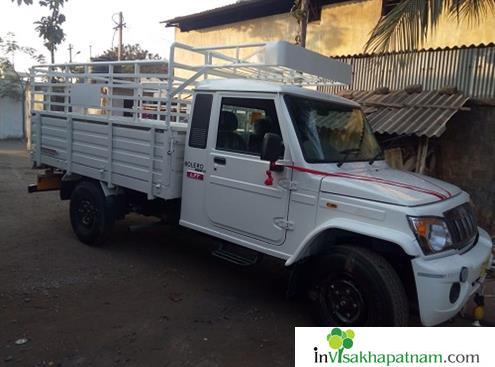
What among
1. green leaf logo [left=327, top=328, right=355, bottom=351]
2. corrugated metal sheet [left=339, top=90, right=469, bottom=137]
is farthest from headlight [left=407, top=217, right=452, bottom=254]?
corrugated metal sheet [left=339, top=90, right=469, bottom=137]

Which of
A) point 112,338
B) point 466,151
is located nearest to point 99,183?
point 112,338

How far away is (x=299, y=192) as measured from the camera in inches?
152

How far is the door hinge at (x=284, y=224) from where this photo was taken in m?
3.91

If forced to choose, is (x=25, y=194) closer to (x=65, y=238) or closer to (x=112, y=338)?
(x=65, y=238)

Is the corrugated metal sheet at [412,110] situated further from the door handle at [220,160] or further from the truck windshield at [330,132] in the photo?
the door handle at [220,160]

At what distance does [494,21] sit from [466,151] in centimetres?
242

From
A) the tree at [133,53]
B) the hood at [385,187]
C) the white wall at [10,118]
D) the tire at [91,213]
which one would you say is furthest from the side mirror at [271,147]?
the tree at [133,53]

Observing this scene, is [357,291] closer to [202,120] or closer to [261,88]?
[261,88]

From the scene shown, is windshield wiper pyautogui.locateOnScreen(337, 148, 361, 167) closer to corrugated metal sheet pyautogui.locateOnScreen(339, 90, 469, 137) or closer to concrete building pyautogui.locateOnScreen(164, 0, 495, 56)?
corrugated metal sheet pyautogui.locateOnScreen(339, 90, 469, 137)

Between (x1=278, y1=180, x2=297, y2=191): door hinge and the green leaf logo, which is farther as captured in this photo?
(x1=278, y1=180, x2=297, y2=191): door hinge

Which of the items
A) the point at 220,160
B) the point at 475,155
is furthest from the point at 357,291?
the point at 475,155

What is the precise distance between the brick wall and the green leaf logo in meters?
5.12

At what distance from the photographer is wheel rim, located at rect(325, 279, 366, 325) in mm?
3484

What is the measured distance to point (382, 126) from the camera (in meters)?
7.22
